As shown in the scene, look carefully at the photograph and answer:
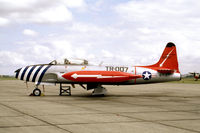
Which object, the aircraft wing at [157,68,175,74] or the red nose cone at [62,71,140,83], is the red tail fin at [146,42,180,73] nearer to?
the aircraft wing at [157,68,175,74]

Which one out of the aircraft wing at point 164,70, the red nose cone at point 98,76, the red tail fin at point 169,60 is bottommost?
the red nose cone at point 98,76

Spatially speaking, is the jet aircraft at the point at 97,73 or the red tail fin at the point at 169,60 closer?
the jet aircraft at the point at 97,73

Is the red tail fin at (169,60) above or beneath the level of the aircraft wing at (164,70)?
above

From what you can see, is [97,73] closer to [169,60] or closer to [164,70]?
[164,70]

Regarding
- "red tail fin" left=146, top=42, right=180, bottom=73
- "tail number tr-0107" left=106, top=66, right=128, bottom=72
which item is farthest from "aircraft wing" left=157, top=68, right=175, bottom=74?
"tail number tr-0107" left=106, top=66, right=128, bottom=72

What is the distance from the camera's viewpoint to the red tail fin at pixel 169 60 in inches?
883

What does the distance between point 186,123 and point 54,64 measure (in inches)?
521

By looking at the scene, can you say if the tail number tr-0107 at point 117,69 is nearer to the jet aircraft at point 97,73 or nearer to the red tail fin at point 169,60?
the jet aircraft at point 97,73

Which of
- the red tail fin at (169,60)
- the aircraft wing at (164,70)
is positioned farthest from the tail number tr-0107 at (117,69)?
the red tail fin at (169,60)

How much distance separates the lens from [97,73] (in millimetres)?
19266

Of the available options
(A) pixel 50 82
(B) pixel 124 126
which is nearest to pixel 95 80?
(A) pixel 50 82

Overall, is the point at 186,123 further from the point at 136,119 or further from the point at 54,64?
the point at 54,64

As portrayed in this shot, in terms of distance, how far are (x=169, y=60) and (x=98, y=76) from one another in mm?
6904

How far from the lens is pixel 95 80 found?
19109 millimetres
